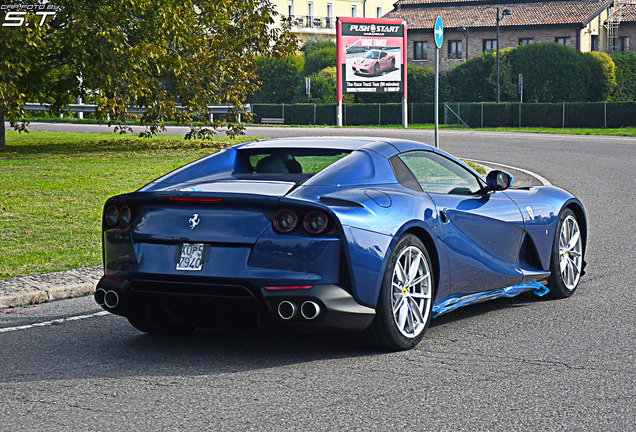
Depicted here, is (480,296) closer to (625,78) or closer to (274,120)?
(274,120)

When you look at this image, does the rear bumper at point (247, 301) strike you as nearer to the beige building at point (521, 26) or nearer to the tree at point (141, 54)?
the tree at point (141, 54)

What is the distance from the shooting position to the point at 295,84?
69375mm

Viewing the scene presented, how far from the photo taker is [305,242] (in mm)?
5477

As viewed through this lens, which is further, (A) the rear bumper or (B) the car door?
(B) the car door

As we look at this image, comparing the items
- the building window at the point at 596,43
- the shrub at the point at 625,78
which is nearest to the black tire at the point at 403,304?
the shrub at the point at 625,78

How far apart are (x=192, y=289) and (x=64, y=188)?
35.9ft

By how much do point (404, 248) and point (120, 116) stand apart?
20.3m

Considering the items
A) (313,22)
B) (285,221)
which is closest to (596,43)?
(313,22)

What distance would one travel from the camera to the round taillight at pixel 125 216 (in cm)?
593

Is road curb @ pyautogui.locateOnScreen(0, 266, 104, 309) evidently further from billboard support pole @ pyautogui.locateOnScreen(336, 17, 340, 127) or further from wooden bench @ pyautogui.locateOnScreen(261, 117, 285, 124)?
wooden bench @ pyautogui.locateOnScreen(261, 117, 285, 124)

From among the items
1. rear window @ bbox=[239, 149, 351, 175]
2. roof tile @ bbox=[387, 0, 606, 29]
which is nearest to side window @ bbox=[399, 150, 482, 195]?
rear window @ bbox=[239, 149, 351, 175]

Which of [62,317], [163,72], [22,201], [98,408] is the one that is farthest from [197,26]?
[98,408]

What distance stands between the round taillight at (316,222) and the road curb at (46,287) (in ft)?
10.3

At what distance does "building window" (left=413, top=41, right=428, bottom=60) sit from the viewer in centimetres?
8256
